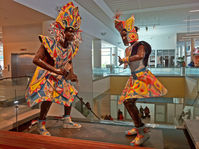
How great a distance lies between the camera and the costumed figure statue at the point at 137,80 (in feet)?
5.49

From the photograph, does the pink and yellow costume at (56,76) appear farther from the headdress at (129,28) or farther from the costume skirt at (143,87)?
the costume skirt at (143,87)

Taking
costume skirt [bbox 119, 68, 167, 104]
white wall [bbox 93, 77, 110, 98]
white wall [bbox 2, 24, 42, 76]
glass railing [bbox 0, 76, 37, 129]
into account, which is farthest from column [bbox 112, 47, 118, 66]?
costume skirt [bbox 119, 68, 167, 104]

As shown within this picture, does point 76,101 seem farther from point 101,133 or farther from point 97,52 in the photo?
point 97,52

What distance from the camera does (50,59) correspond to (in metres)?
1.93

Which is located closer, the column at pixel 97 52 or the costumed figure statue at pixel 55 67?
the costumed figure statue at pixel 55 67

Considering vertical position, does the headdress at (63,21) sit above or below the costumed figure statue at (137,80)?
above

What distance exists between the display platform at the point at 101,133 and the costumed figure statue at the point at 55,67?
282mm

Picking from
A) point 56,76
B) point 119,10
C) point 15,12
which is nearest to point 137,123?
point 56,76

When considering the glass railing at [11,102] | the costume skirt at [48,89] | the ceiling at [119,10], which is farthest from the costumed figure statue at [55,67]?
the ceiling at [119,10]


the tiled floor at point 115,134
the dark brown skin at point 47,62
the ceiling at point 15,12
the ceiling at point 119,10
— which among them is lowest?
the tiled floor at point 115,134

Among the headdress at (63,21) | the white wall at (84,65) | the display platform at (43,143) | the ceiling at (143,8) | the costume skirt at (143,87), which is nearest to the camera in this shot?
the display platform at (43,143)

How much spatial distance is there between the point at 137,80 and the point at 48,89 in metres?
0.99

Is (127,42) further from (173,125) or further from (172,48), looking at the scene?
(172,48)

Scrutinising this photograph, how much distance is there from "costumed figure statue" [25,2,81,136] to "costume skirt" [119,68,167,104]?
69cm
